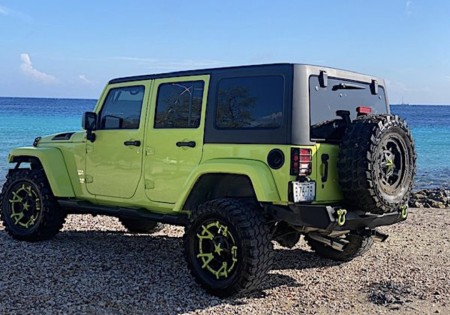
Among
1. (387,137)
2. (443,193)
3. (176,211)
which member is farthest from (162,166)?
(443,193)

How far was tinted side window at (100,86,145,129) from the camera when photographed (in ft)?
22.0

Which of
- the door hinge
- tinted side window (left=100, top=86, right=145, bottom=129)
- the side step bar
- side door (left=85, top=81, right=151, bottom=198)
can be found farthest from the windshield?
tinted side window (left=100, top=86, right=145, bottom=129)

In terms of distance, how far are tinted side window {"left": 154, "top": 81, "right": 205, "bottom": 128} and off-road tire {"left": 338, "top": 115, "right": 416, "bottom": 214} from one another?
62.0 inches

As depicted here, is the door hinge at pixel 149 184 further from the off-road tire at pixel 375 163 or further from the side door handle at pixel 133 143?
the off-road tire at pixel 375 163

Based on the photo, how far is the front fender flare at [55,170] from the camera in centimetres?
725

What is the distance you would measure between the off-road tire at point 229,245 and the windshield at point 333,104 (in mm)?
948

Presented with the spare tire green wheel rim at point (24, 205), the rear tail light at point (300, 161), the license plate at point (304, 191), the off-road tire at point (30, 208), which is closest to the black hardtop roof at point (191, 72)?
the rear tail light at point (300, 161)

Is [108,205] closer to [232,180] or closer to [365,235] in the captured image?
[232,180]

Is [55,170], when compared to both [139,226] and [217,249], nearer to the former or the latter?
[139,226]

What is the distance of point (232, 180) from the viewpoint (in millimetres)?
5906

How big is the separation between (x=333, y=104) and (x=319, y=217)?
1.18 meters

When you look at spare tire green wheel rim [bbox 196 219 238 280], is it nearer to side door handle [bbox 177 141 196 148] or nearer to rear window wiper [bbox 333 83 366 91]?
side door handle [bbox 177 141 196 148]

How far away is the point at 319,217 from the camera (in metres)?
5.09

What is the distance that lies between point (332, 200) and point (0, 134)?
36.7 meters
